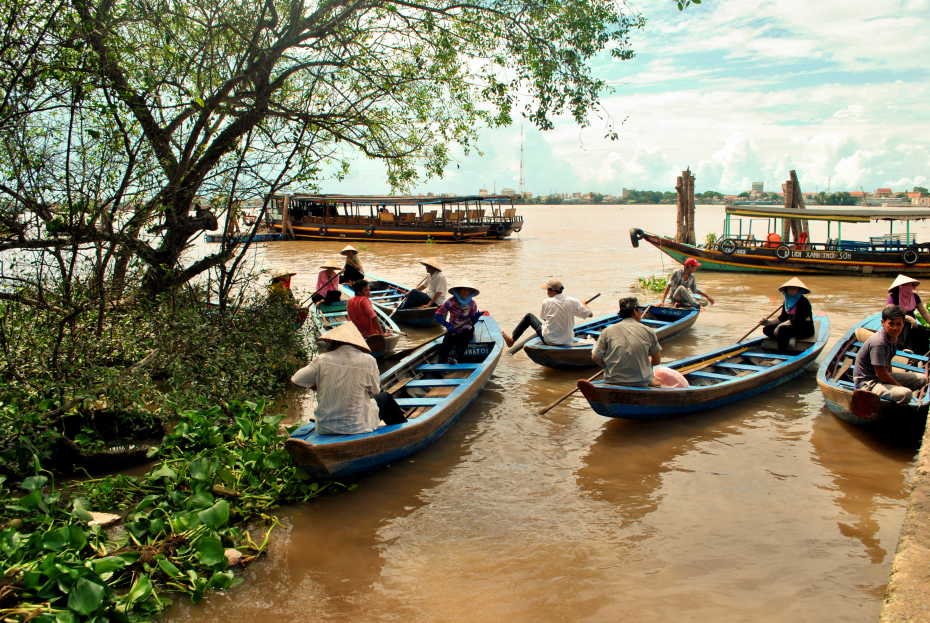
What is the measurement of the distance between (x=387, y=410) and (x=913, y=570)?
13.9ft

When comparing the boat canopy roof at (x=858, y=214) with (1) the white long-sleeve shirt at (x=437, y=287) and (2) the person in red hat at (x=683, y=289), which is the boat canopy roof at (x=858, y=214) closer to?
(2) the person in red hat at (x=683, y=289)

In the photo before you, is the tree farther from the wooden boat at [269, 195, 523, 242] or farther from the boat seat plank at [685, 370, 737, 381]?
the wooden boat at [269, 195, 523, 242]

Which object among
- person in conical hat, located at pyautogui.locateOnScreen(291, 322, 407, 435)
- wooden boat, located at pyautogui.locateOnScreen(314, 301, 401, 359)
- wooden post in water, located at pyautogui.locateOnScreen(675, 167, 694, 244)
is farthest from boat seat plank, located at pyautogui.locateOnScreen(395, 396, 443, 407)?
wooden post in water, located at pyautogui.locateOnScreen(675, 167, 694, 244)

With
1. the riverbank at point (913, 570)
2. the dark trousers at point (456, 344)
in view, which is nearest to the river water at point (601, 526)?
the dark trousers at point (456, 344)

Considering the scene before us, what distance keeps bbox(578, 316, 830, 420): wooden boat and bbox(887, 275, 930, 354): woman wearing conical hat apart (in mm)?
897

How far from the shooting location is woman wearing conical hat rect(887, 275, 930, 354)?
25.8 feet

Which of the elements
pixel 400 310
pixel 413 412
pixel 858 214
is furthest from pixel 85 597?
pixel 858 214

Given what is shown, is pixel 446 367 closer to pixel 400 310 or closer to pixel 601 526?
pixel 601 526

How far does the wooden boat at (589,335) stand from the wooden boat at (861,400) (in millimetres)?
2598

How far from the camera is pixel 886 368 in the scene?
5.96 m

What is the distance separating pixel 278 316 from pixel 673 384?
178 inches

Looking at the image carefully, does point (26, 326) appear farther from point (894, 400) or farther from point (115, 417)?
point (894, 400)

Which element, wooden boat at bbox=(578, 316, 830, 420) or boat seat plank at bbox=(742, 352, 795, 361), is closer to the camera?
wooden boat at bbox=(578, 316, 830, 420)

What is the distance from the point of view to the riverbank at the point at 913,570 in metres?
1.83
